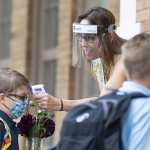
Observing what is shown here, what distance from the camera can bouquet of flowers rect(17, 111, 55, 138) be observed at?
191 inches

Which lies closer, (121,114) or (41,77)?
(121,114)

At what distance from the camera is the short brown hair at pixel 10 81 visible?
4.74 meters

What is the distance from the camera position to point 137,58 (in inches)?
137

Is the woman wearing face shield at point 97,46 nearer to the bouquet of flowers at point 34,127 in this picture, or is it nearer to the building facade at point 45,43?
the bouquet of flowers at point 34,127

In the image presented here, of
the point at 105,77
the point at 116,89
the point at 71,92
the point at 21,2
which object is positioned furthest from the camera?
the point at 21,2

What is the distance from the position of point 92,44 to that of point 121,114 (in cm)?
140

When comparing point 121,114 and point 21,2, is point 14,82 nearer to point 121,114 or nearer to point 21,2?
point 121,114

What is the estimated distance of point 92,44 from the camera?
4816 mm

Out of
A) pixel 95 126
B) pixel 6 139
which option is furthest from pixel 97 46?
pixel 95 126

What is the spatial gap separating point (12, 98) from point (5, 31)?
6383 millimetres

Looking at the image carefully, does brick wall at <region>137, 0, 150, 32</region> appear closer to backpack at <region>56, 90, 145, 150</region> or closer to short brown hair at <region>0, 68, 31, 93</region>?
short brown hair at <region>0, 68, 31, 93</region>

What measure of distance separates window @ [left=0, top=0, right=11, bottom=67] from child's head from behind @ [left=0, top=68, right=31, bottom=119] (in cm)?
617

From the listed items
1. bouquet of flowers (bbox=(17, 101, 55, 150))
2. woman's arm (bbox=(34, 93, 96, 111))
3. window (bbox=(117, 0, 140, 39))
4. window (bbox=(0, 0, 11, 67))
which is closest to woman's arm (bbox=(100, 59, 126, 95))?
woman's arm (bbox=(34, 93, 96, 111))

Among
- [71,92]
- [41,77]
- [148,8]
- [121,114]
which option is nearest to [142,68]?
[121,114]
